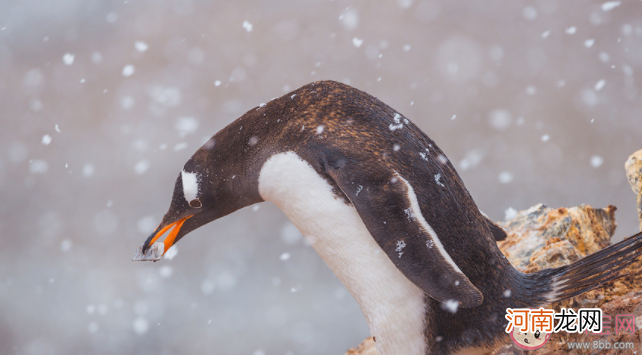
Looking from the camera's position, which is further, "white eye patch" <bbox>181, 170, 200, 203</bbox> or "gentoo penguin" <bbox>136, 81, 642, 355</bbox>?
"white eye patch" <bbox>181, 170, 200, 203</bbox>

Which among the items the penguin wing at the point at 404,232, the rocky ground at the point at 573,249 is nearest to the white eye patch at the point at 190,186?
the penguin wing at the point at 404,232

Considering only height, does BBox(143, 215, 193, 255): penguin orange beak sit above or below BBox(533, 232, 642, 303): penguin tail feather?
above

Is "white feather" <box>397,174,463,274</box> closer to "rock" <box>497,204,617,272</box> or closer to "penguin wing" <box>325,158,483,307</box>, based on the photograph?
"penguin wing" <box>325,158,483,307</box>

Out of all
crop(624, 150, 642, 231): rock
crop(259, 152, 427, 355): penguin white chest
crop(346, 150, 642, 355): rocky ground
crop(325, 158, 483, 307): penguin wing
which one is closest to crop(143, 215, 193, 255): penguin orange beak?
crop(259, 152, 427, 355): penguin white chest

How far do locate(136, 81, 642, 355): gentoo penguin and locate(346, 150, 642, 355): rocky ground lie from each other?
0.14 metres

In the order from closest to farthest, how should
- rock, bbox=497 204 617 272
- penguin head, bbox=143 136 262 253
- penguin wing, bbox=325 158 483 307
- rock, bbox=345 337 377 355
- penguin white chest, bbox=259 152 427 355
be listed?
penguin wing, bbox=325 158 483 307
penguin white chest, bbox=259 152 427 355
penguin head, bbox=143 136 262 253
rock, bbox=497 204 617 272
rock, bbox=345 337 377 355

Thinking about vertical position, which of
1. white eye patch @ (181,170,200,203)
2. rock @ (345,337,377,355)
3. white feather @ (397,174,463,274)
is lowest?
rock @ (345,337,377,355)

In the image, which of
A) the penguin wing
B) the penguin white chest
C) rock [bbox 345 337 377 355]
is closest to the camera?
the penguin wing

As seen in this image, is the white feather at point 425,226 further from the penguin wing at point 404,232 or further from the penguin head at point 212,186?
the penguin head at point 212,186

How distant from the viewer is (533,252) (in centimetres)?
176

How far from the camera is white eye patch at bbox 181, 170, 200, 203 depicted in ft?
4.21

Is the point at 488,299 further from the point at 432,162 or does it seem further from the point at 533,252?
the point at 533,252

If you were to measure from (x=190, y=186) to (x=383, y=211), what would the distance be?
0.49 m

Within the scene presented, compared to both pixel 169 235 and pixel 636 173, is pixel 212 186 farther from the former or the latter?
pixel 636 173
